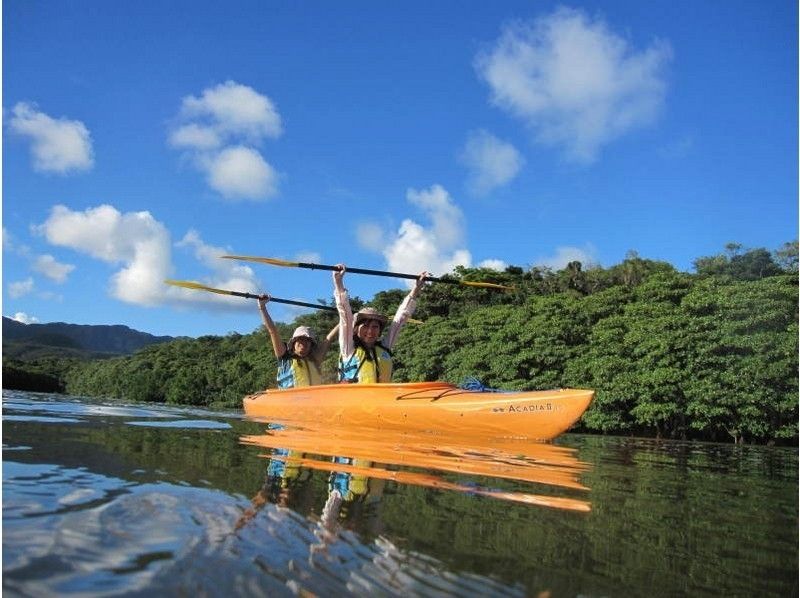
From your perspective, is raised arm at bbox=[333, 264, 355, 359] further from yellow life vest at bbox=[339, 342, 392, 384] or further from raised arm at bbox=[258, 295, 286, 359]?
raised arm at bbox=[258, 295, 286, 359]

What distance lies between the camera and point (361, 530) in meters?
2.06

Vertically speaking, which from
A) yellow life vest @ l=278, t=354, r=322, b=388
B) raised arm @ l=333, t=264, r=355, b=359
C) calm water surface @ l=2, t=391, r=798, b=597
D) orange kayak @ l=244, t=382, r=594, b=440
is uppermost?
raised arm @ l=333, t=264, r=355, b=359

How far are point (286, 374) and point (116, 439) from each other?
653 cm

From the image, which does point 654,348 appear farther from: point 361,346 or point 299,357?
point 361,346

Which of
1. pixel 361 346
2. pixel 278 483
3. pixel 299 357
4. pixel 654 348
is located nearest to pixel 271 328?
pixel 299 357

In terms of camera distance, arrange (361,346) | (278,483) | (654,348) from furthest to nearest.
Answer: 1. (654,348)
2. (361,346)
3. (278,483)

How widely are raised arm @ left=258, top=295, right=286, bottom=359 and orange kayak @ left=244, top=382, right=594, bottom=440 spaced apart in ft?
8.40

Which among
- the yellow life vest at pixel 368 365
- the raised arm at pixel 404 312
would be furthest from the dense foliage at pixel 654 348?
the yellow life vest at pixel 368 365

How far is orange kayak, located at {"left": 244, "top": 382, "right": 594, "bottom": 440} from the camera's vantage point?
6.65m

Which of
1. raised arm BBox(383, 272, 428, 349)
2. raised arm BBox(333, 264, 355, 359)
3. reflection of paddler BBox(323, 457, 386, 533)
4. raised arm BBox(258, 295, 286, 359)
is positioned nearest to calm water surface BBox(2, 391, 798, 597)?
reflection of paddler BBox(323, 457, 386, 533)

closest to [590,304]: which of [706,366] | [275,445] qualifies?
[706,366]

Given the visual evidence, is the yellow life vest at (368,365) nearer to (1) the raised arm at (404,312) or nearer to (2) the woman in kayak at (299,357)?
(1) the raised arm at (404,312)

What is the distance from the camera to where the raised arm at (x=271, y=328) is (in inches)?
422

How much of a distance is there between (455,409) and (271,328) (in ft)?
15.9
